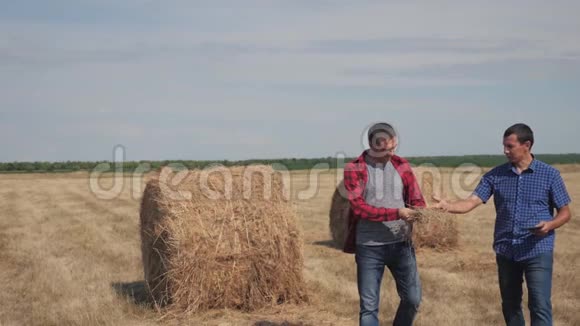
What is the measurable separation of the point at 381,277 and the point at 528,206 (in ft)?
4.36

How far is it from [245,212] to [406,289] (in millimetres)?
3247

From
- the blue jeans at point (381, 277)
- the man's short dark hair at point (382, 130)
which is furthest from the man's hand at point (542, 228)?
the man's short dark hair at point (382, 130)

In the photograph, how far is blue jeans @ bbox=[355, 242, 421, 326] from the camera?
5.90 meters

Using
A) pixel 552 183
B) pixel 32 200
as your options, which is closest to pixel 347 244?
pixel 552 183

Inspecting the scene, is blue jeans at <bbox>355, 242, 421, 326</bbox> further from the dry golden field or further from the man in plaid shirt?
the dry golden field

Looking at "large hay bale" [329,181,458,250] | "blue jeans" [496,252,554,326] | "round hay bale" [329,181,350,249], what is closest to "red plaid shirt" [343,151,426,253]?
"blue jeans" [496,252,554,326]

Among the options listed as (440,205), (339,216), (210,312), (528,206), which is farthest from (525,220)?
(339,216)

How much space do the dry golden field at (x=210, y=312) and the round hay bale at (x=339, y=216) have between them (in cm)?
36

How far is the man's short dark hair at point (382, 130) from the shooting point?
5965 millimetres

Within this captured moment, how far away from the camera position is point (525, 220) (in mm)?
5828

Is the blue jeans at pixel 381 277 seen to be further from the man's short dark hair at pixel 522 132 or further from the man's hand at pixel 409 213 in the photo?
the man's short dark hair at pixel 522 132

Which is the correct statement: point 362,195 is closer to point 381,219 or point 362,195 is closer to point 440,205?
point 381,219

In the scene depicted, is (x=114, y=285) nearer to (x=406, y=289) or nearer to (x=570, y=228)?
(x=406, y=289)

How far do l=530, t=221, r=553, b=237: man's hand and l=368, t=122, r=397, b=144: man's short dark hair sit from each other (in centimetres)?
134
